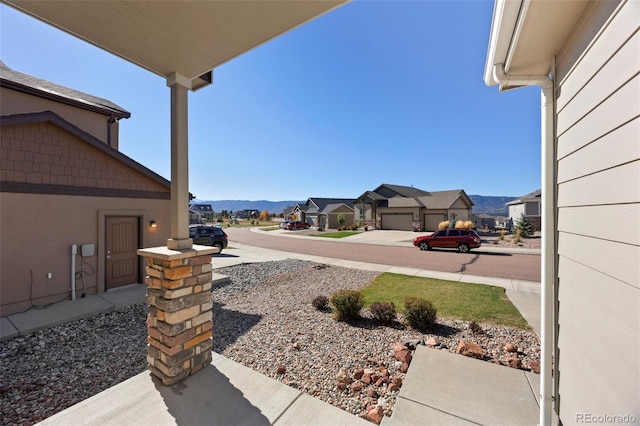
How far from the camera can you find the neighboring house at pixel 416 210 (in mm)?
31156

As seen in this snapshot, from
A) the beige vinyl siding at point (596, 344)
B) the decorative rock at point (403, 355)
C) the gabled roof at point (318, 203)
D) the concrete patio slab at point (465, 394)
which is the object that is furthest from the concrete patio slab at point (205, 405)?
the gabled roof at point (318, 203)

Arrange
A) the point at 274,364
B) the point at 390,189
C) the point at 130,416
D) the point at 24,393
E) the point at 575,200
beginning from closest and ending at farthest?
the point at 575,200
the point at 130,416
the point at 24,393
the point at 274,364
the point at 390,189

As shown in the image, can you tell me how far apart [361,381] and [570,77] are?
3880mm

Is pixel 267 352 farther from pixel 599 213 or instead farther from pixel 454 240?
pixel 454 240

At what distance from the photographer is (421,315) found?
5039 mm

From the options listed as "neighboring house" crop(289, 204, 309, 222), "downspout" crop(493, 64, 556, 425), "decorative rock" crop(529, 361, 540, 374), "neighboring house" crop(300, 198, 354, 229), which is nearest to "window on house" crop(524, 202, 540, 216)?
"neighboring house" crop(300, 198, 354, 229)

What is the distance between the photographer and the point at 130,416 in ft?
8.68

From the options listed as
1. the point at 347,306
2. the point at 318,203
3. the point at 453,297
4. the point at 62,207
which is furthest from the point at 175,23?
the point at 318,203

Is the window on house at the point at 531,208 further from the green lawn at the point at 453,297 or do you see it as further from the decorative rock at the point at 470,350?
the decorative rock at the point at 470,350

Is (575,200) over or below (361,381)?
over

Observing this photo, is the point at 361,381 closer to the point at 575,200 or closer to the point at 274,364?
the point at 274,364

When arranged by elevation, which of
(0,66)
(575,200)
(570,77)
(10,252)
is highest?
(0,66)

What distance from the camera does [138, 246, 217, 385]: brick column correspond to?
3125 mm

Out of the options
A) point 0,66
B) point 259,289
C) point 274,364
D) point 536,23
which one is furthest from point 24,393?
point 0,66
